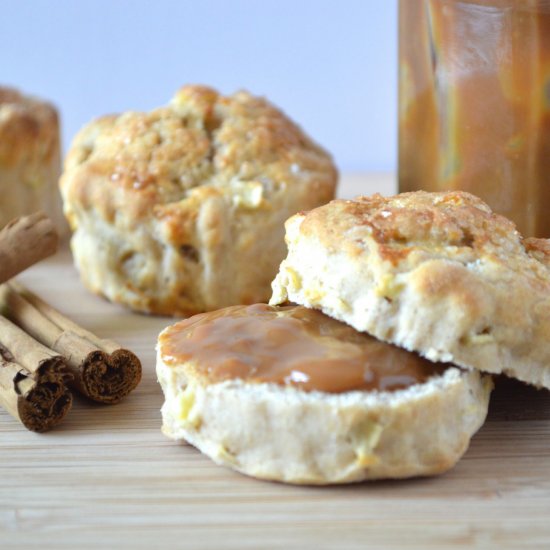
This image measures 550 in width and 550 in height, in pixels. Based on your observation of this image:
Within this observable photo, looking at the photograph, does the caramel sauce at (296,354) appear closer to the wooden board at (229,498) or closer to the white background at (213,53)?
the wooden board at (229,498)

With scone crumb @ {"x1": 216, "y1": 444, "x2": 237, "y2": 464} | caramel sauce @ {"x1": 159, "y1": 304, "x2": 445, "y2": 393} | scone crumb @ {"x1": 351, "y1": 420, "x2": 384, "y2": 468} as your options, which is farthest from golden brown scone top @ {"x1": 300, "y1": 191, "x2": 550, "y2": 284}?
scone crumb @ {"x1": 216, "y1": 444, "x2": 237, "y2": 464}

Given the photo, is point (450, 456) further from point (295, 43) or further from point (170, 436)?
point (295, 43)

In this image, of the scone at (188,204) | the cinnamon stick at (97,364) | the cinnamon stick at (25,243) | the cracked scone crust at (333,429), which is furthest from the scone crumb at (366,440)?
the cinnamon stick at (25,243)

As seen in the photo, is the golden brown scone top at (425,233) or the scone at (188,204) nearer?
the golden brown scone top at (425,233)

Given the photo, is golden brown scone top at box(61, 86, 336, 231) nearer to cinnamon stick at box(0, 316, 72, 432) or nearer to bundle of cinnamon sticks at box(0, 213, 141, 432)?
bundle of cinnamon sticks at box(0, 213, 141, 432)

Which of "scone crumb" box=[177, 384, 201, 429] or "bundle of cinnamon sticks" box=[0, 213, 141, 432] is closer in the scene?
"scone crumb" box=[177, 384, 201, 429]

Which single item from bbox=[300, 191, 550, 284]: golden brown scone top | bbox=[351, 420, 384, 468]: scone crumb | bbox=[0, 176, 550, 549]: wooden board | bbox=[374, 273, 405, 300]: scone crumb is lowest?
bbox=[0, 176, 550, 549]: wooden board

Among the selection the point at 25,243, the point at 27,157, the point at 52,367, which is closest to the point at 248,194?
the point at 25,243
